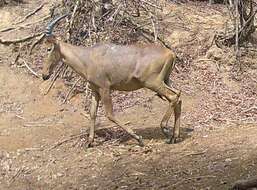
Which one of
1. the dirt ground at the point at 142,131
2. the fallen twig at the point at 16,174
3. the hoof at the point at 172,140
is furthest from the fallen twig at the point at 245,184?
the fallen twig at the point at 16,174

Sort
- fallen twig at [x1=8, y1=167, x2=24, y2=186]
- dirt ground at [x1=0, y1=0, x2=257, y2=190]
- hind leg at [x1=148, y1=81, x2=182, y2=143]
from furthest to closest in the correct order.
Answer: hind leg at [x1=148, y1=81, x2=182, y2=143], fallen twig at [x1=8, y1=167, x2=24, y2=186], dirt ground at [x1=0, y1=0, x2=257, y2=190]

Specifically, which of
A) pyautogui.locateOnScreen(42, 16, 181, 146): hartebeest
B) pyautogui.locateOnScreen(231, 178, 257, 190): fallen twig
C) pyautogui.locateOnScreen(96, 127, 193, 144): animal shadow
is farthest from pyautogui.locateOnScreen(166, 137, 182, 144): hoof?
pyautogui.locateOnScreen(231, 178, 257, 190): fallen twig

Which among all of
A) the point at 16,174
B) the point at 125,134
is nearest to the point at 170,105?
the point at 125,134

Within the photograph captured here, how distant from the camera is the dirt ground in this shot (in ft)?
24.9

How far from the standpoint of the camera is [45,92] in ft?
35.5

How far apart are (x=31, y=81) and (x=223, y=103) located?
3.36 m

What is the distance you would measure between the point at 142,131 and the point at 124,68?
1.14 meters

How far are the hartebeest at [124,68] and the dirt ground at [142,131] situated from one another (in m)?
0.45

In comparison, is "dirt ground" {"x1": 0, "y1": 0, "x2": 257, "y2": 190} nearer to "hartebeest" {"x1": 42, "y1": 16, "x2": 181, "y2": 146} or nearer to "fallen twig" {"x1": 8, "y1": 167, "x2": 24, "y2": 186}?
"fallen twig" {"x1": 8, "y1": 167, "x2": 24, "y2": 186}

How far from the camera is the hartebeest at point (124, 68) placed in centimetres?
839

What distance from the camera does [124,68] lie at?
333 inches

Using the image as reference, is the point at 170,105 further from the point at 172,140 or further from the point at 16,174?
the point at 16,174

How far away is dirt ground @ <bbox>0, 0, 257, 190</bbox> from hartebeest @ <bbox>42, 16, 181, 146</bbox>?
45cm

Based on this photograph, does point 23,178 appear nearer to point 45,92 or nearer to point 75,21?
point 45,92
